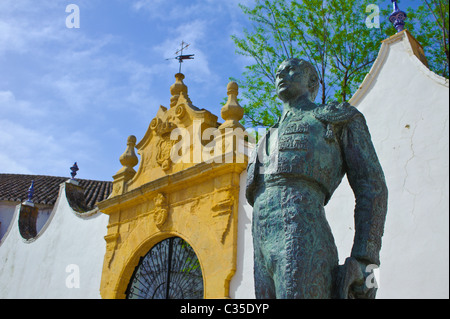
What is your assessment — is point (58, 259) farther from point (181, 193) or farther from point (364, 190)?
point (364, 190)

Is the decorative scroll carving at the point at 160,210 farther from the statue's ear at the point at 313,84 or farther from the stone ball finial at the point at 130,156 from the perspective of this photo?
the statue's ear at the point at 313,84

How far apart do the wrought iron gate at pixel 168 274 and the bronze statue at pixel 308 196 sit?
497 cm

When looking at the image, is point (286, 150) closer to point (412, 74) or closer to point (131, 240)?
point (412, 74)

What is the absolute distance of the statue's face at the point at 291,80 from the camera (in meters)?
2.80

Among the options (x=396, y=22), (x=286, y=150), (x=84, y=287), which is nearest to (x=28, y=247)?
(x=84, y=287)

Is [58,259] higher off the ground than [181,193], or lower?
lower

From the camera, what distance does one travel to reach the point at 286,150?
2.58 m

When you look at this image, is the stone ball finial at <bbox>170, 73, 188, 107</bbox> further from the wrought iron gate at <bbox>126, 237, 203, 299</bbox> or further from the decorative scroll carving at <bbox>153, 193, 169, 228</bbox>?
the wrought iron gate at <bbox>126, 237, 203, 299</bbox>

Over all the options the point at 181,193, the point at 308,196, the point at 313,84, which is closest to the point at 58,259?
the point at 181,193

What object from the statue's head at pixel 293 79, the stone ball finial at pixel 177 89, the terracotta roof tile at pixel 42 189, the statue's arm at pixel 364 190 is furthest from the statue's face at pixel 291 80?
the terracotta roof tile at pixel 42 189

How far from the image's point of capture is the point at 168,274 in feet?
25.6

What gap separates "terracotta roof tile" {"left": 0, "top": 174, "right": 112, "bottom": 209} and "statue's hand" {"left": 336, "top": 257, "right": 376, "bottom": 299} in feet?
46.4

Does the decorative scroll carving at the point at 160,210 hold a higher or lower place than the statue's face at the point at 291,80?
higher

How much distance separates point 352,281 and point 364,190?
0.47 m
